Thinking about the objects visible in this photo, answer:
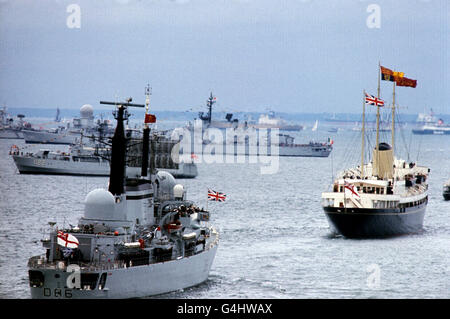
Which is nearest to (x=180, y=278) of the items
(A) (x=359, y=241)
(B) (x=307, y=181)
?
(A) (x=359, y=241)

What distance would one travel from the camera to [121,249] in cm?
3731

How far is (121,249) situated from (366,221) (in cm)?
2718

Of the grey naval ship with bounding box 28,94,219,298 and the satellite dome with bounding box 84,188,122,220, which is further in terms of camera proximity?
the satellite dome with bounding box 84,188,122,220

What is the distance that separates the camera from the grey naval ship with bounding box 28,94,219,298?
35.1 metres

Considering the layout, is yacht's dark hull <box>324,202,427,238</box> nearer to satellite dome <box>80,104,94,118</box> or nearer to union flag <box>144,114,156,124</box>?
union flag <box>144,114,156,124</box>

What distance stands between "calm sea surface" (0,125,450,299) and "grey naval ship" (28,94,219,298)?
4.94 ft

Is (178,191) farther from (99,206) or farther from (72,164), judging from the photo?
(72,164)

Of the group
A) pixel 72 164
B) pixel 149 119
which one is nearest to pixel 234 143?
pixel 72 164

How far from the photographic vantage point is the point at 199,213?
46.4 metres

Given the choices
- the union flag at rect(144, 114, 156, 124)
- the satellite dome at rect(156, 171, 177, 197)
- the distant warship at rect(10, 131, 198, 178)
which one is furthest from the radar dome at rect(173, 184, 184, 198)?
the distant warship at rect(10, 131, 198, 178)

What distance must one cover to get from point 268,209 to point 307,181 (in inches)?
→ 1526

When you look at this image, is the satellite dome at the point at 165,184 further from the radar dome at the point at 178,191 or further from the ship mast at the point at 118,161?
the ship mast at the point at 118,161

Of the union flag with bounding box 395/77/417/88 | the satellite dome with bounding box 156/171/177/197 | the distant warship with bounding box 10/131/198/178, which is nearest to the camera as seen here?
the satellite dome with bounding box 156/171/177/197

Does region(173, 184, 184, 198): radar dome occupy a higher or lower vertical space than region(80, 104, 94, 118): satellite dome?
lower
